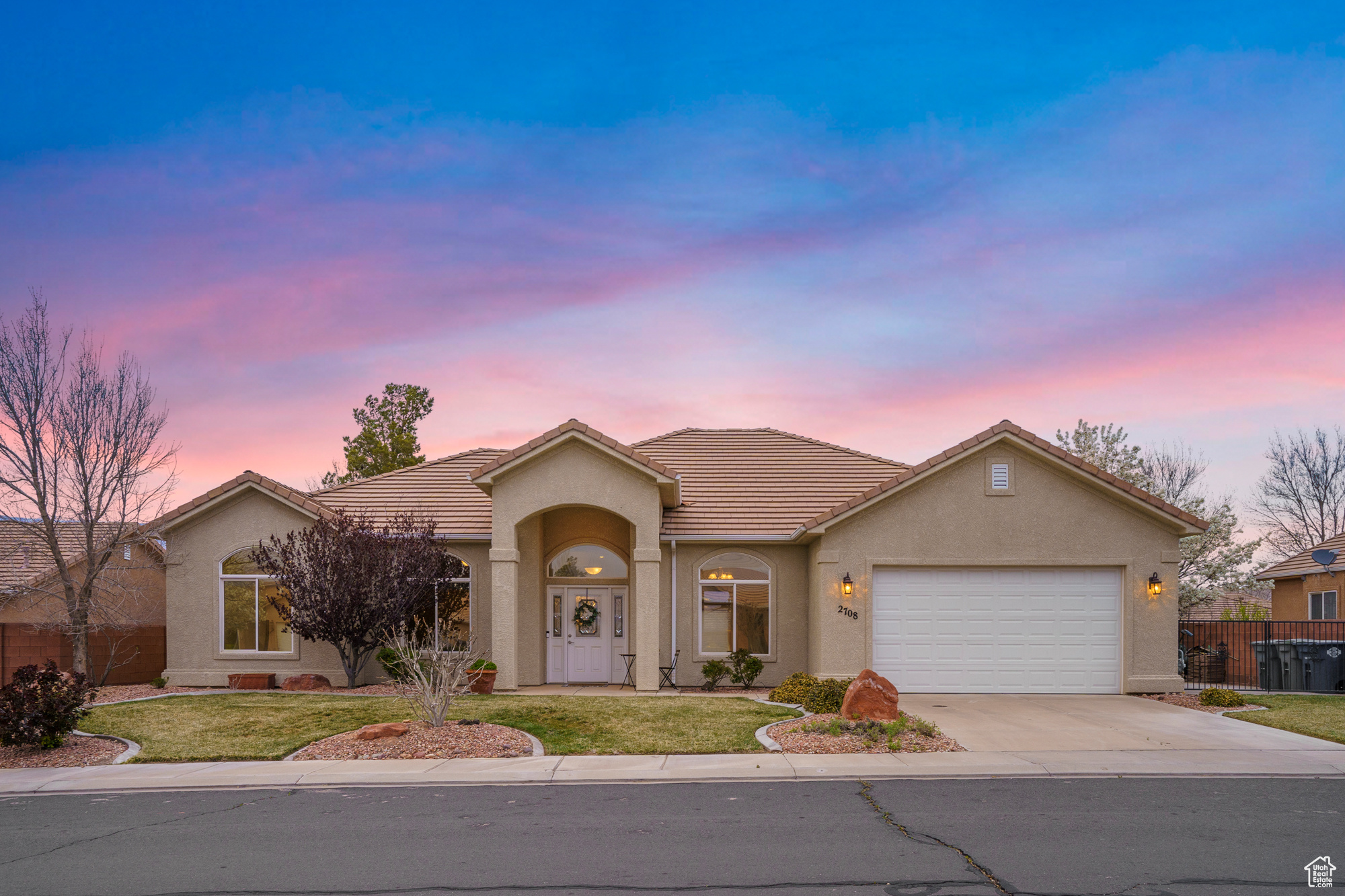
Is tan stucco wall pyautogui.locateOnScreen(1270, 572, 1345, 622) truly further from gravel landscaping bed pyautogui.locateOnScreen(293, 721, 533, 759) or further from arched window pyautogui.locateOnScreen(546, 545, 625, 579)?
gravel landscaping bed pyautogui.locateOnScreen(293, 721, 533, 759)

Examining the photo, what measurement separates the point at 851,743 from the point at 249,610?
13.2 meters

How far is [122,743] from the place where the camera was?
12.3 metres

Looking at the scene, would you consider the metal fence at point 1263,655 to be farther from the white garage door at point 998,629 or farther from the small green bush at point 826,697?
the small green bush at point 826,697

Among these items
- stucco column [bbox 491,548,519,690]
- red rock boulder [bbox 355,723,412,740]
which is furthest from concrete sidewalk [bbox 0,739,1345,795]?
stucco column [bbox 491,548,519,690]

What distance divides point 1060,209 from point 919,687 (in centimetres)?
951

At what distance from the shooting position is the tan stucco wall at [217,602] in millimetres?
18594

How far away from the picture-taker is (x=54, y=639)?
1806cm

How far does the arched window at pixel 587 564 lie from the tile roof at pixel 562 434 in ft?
9.93

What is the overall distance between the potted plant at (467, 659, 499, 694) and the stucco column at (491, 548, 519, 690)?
0.39 ft

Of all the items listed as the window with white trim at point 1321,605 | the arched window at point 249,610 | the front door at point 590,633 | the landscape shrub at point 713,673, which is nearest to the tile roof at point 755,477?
the front door at point 590,633

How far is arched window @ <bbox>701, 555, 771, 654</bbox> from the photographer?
18.6 meters

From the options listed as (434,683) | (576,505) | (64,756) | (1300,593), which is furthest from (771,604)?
(1300,593)

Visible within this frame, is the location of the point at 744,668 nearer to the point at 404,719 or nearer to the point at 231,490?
the point at 404,719

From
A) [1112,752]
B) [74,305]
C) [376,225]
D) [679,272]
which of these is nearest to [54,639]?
[74,305]
